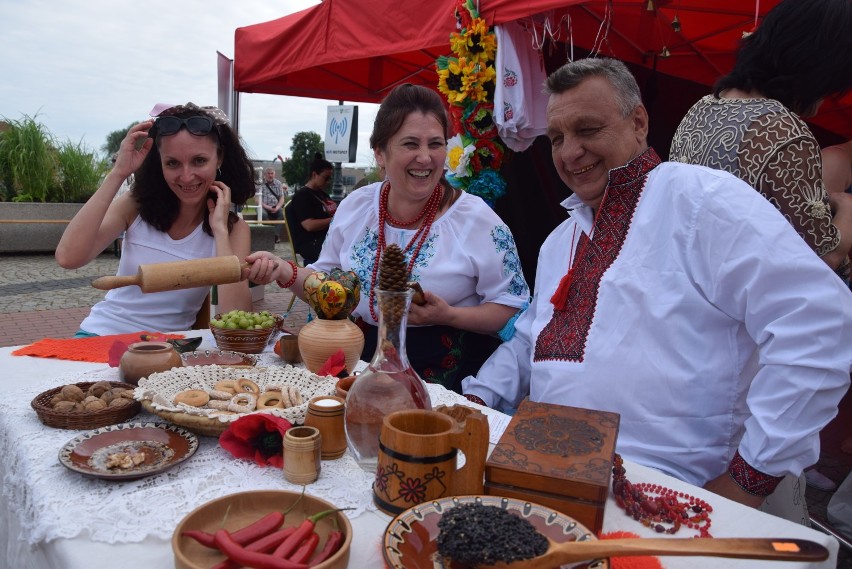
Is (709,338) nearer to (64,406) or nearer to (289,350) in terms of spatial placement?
(289,350)

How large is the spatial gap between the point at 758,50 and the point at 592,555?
180cm

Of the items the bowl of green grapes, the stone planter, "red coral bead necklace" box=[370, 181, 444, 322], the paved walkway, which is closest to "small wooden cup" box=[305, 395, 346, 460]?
the bowl of green grapes

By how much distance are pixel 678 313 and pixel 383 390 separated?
88 cm

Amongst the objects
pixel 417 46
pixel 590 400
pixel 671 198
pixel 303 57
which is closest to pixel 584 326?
pixel 590 400

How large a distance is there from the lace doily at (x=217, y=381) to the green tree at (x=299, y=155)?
30.7m

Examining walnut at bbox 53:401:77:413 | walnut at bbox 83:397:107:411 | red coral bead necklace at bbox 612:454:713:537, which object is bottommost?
red coral bead necklace at bbox 612:454:713:537

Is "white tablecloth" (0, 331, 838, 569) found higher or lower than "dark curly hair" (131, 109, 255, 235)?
lower

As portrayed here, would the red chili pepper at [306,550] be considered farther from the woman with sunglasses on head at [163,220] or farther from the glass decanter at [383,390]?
the woman with sunglasses on head at [163,220]

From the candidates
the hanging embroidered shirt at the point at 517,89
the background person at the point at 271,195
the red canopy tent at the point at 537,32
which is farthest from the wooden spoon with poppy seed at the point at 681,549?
the background person at the point at 271,195

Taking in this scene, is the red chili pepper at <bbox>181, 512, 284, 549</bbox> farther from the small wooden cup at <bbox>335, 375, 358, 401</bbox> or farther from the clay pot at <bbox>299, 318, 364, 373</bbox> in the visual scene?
the clay pot at <bbox>299, 318, 364, 373</bbox>

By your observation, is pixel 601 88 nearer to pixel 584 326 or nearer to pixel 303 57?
pixel 584 326

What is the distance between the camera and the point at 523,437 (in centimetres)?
118

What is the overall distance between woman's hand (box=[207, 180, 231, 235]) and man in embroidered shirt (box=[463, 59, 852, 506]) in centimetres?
153

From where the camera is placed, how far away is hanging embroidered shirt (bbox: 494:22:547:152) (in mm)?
4008
